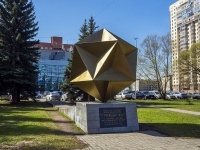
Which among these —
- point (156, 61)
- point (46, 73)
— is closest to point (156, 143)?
point (156, 61)

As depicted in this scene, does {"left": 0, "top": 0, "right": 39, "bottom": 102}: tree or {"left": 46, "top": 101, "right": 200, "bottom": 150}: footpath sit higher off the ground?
{"left": 0, "top": 0, "right": 39, "bottom": 102}: tree

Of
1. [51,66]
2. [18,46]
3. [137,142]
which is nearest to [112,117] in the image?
[137,142]

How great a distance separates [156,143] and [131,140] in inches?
35.1

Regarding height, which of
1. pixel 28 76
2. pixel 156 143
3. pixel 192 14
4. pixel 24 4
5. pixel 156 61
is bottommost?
pixel 156 143

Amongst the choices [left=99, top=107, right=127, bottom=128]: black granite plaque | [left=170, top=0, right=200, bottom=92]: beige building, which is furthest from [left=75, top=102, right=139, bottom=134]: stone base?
[left=170, top=0, right=200, bottom=92]: beige building

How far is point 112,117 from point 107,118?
0.25 m

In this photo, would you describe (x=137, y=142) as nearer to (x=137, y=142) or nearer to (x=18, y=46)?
(x=137, y=142)

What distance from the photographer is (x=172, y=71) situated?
49438 millimetres

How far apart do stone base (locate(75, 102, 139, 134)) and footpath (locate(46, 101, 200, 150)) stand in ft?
1.77

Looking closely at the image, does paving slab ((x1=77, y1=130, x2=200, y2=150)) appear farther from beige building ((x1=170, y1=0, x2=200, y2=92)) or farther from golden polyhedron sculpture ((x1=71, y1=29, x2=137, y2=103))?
beige building ((x1=170, y1=0, x2=200, y2=92))

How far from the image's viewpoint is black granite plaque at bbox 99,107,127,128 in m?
11.0

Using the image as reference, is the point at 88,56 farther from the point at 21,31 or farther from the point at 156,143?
the point at 21,31

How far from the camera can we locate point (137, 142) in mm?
8852

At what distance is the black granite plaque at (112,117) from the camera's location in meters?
11.0
